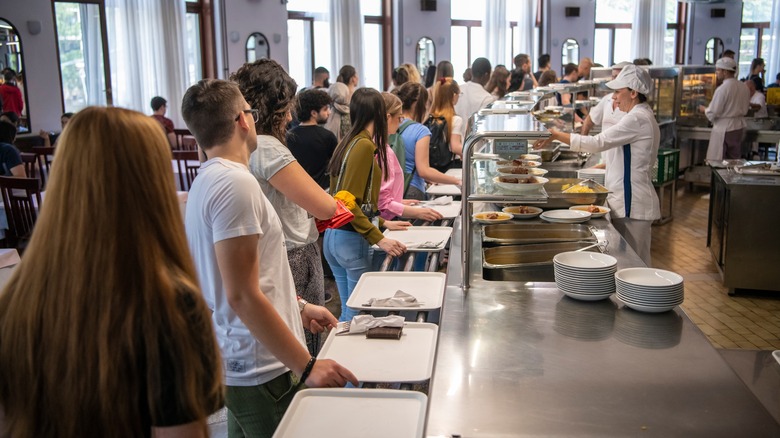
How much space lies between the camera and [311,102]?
163 inches

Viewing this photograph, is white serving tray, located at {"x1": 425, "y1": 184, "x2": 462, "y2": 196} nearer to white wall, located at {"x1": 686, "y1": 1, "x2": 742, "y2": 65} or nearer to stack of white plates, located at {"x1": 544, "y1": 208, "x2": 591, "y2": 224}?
stack of white plates, located at {"x1": 544, "y1": 208, "x2": 591, "y2": 224}

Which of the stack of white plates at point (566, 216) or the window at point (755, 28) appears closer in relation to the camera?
the stack of white plates at point (566, 216)

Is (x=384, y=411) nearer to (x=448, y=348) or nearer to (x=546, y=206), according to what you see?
(x=448, y=348)

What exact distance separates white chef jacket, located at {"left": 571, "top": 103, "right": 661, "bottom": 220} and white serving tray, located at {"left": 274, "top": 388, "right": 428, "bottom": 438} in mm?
2383

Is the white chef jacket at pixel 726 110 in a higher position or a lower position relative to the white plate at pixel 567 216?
higher

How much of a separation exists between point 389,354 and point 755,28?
17.3 m

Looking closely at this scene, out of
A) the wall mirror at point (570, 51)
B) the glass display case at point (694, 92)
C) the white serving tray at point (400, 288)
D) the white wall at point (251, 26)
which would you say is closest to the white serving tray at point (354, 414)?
the white serving tray at point (400, 288)

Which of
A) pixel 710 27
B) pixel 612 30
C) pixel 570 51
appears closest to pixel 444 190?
pixel 570 51

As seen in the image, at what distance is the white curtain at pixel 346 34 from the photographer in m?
12.5

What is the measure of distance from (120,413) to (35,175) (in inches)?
254

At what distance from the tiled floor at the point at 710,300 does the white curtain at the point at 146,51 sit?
6.80m

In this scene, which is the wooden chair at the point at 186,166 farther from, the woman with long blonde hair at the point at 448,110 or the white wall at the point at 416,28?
the white wall at the point at 416,28

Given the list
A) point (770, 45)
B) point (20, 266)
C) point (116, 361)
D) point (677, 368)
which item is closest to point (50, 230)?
point (20, 266)

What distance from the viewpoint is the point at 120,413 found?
0.96 metres
